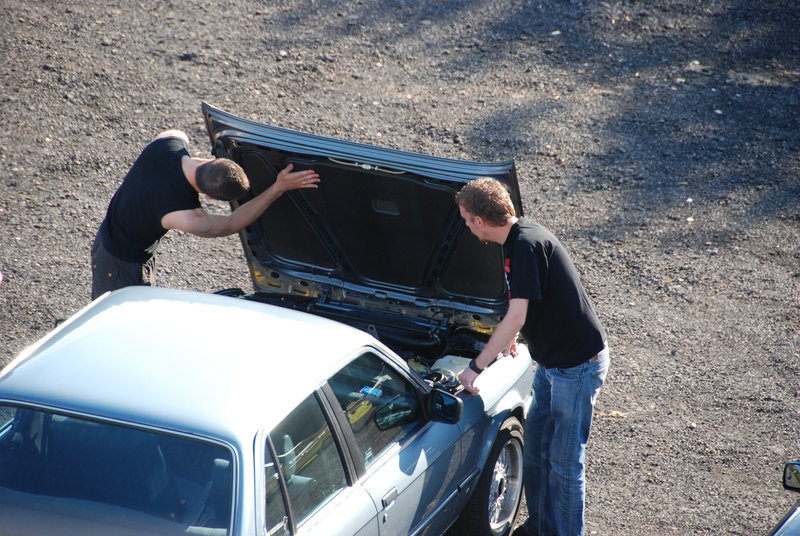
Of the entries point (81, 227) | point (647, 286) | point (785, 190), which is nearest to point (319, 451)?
point (647, 286)

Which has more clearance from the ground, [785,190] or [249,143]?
[249,143]

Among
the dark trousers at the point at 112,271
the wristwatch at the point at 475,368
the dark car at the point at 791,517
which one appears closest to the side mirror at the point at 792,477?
the dark car at the point at 791,517

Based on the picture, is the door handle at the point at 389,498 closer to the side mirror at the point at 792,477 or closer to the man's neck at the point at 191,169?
the side mirror at the point at 792,477

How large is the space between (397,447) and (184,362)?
1095 mm

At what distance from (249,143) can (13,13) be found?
8.59 m

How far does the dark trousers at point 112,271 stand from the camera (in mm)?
4879

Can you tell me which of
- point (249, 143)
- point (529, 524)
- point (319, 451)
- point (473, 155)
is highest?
point (249, 143)

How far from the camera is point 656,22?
11.2m

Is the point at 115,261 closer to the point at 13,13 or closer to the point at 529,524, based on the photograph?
the point at 529,524

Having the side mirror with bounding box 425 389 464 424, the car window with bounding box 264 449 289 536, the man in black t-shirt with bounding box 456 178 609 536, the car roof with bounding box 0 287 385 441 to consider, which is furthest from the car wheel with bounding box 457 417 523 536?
the car window with bounding box 264 449 289 536

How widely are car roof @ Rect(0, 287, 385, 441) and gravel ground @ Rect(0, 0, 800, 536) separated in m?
2.33

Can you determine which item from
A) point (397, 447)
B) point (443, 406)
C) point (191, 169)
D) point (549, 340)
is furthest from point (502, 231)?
point (191, 169)

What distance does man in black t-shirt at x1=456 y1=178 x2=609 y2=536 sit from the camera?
12.2 ft

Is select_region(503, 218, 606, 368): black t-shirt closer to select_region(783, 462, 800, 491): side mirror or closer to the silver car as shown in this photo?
the silver car
